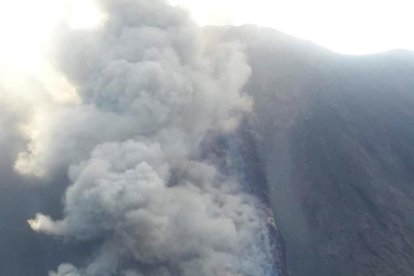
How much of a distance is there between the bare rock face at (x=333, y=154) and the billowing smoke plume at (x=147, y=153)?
9.56 ft

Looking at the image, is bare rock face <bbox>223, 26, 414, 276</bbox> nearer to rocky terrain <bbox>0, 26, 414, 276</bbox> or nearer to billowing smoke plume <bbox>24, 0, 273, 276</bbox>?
rocky terrain <bbox>0, 26, 414, 276</bbox>

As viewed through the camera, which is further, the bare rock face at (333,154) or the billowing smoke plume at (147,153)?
the bare rock face at (333,154)

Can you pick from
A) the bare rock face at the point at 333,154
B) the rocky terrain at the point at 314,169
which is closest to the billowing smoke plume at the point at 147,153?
the rocky terrain at the point at 314,169

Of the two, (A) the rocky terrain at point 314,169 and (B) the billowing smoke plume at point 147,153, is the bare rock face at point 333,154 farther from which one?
(B) the billowing smoke plume at point 147,153

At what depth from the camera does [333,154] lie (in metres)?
49.6

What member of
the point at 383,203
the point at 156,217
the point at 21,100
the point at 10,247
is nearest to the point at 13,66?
the point at 21,100

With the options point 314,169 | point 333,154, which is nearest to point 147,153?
point 314,169

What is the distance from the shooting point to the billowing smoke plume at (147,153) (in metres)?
37.1

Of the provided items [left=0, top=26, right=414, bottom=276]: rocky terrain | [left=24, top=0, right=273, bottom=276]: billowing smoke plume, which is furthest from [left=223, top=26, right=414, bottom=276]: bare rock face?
[left=24, top=0, right=273, bottom=276]: billowing smoke plume

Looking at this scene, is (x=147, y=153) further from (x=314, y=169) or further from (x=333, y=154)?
(x=333, y=154)

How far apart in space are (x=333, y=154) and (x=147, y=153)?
56.1 feet

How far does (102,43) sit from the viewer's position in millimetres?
47969

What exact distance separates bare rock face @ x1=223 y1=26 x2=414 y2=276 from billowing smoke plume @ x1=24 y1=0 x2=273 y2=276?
9.56 ft

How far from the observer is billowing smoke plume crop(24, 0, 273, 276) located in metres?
37.1
